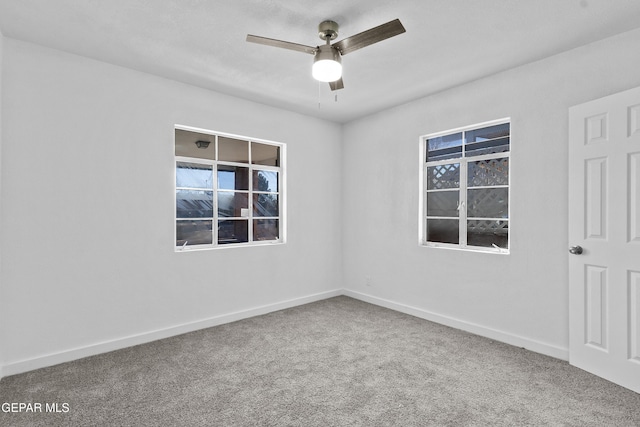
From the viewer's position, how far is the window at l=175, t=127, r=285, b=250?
3.69 m

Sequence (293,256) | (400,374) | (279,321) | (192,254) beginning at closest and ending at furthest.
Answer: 1. (400,374)
2. (192,254)
3. (279,321)
4. (293,256)

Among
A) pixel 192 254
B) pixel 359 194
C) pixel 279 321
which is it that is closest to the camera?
pixel 192 254

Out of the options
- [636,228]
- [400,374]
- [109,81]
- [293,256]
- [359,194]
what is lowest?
[400,374]

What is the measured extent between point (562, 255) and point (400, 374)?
1786 millimetres

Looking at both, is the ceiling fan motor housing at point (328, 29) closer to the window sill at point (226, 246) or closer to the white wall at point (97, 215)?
the white wall at point (97, 215)

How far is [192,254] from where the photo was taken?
3.59 m

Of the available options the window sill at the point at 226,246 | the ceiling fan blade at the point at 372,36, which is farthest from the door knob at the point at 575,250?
the window sill at the point at 226,246

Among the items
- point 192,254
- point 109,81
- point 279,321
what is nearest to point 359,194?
point 279,321

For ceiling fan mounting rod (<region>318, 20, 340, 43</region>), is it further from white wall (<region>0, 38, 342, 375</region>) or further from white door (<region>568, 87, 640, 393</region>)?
white door (<region>568, 87, 640, 393</region>)

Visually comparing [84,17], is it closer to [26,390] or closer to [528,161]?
[26,390]

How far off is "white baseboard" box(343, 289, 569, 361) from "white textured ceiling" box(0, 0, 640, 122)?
261 centimetres

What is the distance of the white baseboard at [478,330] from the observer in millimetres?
2926

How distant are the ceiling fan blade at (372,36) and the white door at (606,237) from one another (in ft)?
6.01

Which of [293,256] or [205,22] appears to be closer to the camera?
[205,22]
